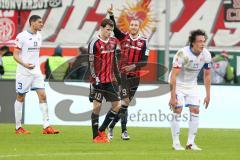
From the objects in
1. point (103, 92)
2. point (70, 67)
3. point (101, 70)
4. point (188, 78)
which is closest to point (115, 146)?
point (103, 92)

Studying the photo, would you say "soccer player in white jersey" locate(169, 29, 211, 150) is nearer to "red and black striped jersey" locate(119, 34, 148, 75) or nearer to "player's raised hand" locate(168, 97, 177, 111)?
"player's raised hand" locate(168, 97, 177, 111)

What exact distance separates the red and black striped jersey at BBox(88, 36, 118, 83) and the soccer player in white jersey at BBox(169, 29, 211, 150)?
1847 mm

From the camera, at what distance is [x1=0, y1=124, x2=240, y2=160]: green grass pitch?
46.6 feet

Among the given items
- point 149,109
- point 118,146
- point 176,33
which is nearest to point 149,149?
point 118,146

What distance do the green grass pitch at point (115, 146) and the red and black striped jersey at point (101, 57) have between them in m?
1.23

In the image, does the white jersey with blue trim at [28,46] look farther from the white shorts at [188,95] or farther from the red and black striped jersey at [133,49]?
the white shorts at [188,95]

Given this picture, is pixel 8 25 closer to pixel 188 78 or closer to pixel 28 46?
pixel 28 46

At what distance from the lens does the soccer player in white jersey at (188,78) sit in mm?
15391

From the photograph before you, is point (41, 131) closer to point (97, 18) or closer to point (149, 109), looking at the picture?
point (149, 109)

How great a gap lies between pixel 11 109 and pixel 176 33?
27.5 feet

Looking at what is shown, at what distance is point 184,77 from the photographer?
51.4 feet

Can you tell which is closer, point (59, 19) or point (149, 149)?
point (149, 149)

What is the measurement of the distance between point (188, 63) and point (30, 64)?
452cm

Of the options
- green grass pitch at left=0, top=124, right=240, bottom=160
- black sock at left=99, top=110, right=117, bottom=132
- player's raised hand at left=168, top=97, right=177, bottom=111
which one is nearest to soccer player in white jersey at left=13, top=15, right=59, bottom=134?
green grass pitch at left=0, top=124, right=240, bottom=160
